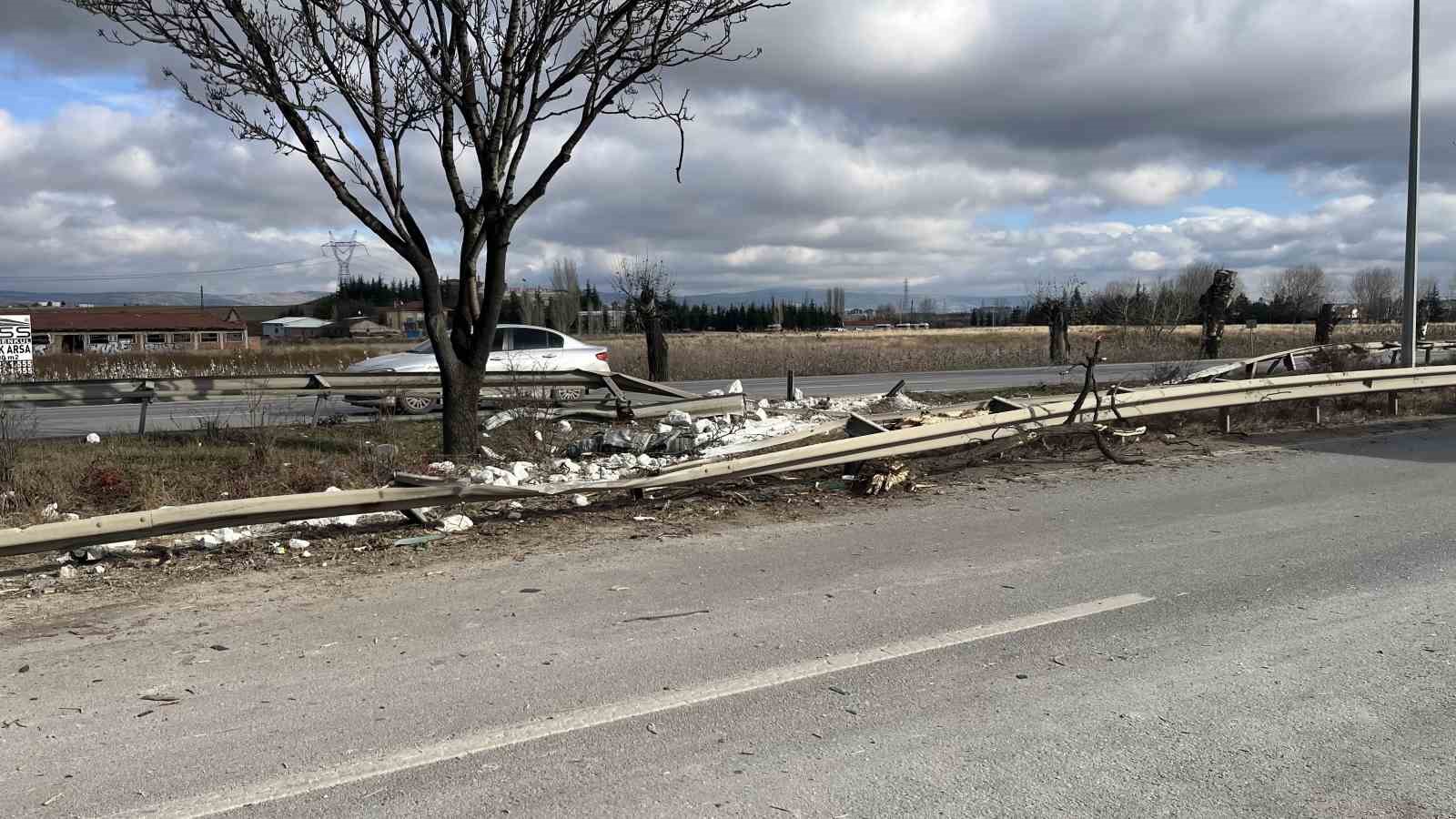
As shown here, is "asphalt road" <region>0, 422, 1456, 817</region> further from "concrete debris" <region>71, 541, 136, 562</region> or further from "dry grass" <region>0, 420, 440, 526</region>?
"dry grass" <region>0, 420, 440, 526</region>

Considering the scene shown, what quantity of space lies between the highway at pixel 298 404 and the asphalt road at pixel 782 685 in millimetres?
6880

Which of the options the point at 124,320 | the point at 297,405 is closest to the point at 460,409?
the point at 297,405

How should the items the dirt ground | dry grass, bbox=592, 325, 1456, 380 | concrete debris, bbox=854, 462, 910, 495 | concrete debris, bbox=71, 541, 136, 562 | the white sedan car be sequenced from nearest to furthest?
the dirt ground → concrete debris, bbox=71, 541, 136, 562 → concrete debris, bbox=854, 462, 910, 495 → the white sedan car → dry grass, bbox=592, 325, 1456, 380

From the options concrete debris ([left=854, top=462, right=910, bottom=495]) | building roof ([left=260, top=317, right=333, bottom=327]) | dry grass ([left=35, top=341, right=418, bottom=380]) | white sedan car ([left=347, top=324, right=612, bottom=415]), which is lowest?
concrete debris ([left=854, top=462, right=910, bottom=495])

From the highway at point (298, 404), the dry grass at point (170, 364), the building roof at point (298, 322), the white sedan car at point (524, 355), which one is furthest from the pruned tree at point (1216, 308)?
the building roof at point (298, 322)

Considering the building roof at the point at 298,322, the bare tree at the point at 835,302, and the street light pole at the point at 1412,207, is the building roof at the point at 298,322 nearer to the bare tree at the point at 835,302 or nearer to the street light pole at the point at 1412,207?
the bare tree at the point at 835,302

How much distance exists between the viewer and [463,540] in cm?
725

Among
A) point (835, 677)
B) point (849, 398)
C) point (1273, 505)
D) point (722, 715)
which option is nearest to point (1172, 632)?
point (835, 677)

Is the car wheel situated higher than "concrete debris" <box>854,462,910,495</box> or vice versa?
the car wheel

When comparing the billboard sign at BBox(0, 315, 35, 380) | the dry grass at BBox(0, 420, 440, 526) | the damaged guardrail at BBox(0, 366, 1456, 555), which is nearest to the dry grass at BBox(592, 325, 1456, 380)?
the billboard sign at BBox(0, 315, 35, 380)

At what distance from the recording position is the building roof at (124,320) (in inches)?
2926

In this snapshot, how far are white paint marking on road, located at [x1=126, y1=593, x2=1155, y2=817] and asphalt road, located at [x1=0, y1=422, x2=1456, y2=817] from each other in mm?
16

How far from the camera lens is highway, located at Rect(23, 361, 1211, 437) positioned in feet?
44.8

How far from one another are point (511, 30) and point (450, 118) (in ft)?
3.80
